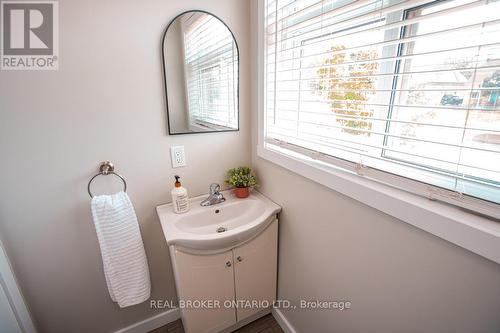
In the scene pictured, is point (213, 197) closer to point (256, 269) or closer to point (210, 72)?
point (256, 269)

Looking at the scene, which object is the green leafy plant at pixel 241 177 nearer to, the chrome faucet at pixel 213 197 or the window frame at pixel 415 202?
the chrome faucet at pixel 213 197

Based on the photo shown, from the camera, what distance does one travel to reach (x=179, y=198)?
127 centimetres

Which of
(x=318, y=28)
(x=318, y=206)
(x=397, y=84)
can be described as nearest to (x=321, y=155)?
(x=318, y=206)

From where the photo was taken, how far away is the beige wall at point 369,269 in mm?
618

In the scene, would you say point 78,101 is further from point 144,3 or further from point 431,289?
point 431,289

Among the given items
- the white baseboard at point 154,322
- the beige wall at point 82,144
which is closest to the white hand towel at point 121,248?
the beige wall at point 82,144

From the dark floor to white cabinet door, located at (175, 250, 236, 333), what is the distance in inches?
9.2

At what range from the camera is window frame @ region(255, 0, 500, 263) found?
57cm

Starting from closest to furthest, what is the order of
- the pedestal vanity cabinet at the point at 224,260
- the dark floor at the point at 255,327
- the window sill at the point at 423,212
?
the window sill at the point at 423,212
the pedestal vanity cabinet at the point at 224,260
the dark floor at the point at 255,327

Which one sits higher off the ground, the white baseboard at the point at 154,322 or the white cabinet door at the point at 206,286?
the white cabinet door at the point at 206,286

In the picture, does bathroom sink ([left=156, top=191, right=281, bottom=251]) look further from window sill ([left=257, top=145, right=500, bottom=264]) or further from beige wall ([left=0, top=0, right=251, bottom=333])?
window sill ([left=257, top=145, right=500, bottom=264])

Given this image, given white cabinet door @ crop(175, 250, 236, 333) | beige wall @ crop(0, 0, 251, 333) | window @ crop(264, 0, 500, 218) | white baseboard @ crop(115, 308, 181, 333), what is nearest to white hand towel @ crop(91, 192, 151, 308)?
beige wall @ crop(0, 0, 251, 333)

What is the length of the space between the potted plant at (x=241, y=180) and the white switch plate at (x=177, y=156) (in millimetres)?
310

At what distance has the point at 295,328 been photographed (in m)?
1.42
